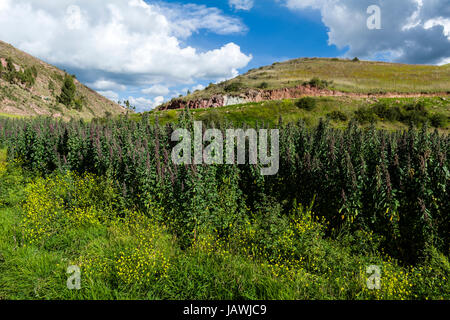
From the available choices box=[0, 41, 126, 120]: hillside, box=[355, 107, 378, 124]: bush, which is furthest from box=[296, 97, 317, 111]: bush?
box=[0, 41, 126, 120]: hillside

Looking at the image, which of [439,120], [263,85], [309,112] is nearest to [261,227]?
[309,112]

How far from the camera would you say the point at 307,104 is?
42.9 m

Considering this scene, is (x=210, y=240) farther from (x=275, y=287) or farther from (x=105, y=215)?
(x=105, y=215)

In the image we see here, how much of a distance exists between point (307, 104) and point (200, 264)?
42433 millimetres

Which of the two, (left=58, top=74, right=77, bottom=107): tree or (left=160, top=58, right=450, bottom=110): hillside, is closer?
(left=160, top=58, right=450, bottom=110): hillside

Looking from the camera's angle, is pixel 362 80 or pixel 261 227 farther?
pixel 362 80

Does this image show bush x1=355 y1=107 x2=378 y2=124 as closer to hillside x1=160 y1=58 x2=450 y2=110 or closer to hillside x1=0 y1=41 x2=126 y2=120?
hillside x1=160 y1=58 x2=450 y2=110

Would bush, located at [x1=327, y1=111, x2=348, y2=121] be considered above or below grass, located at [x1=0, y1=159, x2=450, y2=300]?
above

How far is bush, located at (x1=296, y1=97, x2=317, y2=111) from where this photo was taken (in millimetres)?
42375

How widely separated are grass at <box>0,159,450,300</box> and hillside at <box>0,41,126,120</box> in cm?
7114

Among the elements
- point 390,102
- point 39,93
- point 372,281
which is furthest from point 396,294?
point 39,93

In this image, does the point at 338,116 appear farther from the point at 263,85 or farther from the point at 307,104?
the point at 263,85

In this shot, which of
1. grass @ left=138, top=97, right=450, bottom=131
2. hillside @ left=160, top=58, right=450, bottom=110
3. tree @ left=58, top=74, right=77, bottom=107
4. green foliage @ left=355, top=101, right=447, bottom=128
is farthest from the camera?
tree @ left=58, top=74, right=77, bottom=107

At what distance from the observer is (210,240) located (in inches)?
282
